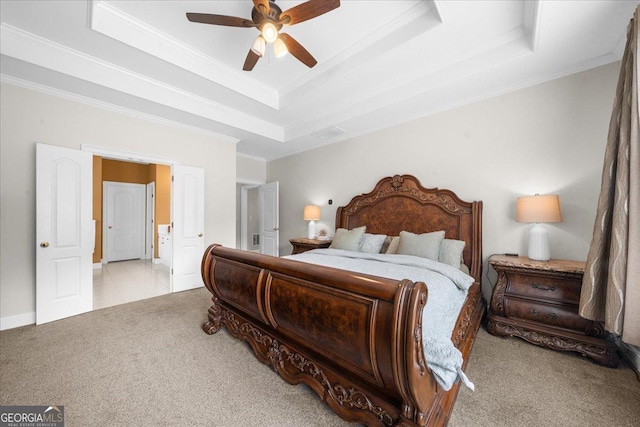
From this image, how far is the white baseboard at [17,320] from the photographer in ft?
8.46

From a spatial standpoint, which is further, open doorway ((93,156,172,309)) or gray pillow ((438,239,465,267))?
open doorway ((93,156,172,309))

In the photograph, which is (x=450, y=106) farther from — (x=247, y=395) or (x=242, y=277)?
(x=247, y=395)

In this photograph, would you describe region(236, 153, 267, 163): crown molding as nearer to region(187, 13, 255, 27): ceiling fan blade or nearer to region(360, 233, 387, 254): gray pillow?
region(360, 233, 387, 254): gray pillow

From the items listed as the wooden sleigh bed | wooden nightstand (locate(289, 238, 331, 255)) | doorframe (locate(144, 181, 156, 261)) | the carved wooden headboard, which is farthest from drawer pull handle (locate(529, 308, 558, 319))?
doorframe (locate(144, 181, 156, 261))

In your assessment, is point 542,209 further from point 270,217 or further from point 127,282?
point 127,282

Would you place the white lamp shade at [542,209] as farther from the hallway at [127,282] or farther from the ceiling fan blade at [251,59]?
the hallway at [127,282]

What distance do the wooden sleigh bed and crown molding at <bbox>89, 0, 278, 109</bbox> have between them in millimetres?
2069

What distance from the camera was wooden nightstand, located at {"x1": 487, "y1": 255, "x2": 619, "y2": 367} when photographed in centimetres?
199

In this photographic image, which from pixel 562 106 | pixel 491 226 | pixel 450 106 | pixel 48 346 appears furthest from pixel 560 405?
pixel 48 346

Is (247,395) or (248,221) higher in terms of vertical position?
(248,221)

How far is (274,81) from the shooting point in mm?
3342

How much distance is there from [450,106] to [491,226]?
1591mm

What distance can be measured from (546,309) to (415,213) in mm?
1603

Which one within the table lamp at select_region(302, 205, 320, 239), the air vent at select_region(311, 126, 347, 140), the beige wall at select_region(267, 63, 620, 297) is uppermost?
the air vent at select_region(311, 126, 347, 140)
